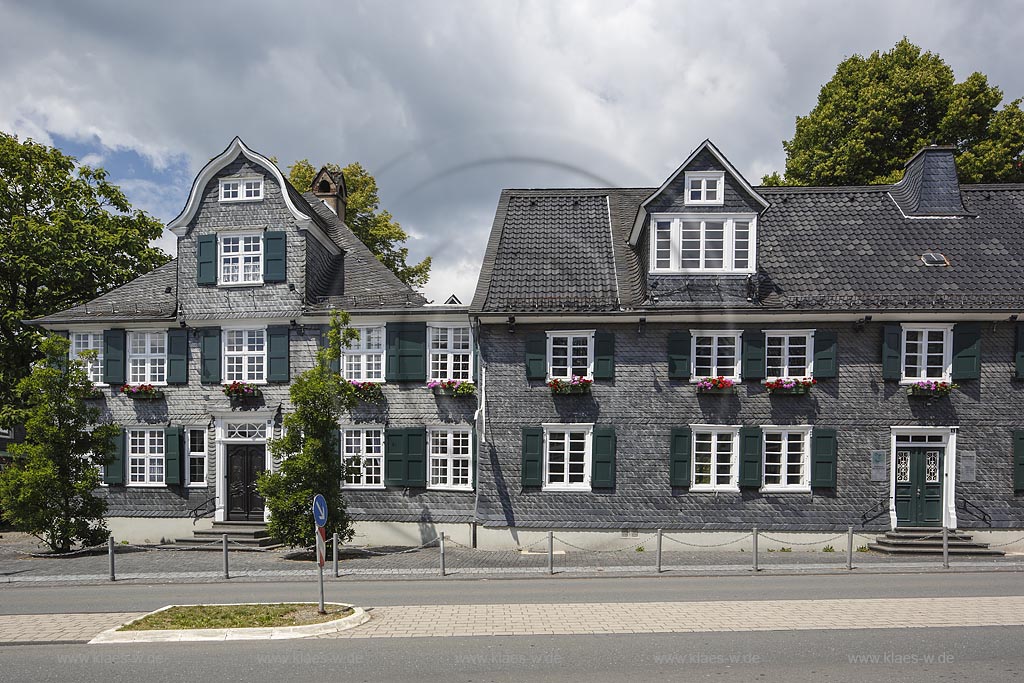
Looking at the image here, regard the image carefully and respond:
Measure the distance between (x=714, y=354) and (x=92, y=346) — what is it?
19.2 meters

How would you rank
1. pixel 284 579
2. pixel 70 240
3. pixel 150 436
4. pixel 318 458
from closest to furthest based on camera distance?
1. pixel 284 579
2. pixel 318 458
3. pixel 150 436
4. pixel 70 240

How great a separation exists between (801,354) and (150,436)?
19.6 meters

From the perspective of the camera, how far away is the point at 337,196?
30.0 meters

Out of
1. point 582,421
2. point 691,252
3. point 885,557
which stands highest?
point 691,252

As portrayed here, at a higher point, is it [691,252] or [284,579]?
[691,252]

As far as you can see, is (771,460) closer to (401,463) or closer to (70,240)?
(401,463)

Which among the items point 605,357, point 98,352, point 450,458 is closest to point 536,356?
point 605,357

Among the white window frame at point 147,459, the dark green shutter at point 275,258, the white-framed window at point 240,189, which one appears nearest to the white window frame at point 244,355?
the dark green shutter at point 275,258

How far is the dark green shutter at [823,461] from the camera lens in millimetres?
21062

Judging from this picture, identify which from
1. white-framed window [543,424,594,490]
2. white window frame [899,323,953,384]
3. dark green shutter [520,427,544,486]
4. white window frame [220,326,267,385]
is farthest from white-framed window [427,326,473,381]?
white window frame [899,323,953,384]

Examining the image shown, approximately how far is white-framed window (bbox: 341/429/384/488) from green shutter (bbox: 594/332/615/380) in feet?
22.1

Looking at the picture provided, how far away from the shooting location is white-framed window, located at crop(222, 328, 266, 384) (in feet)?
79.7

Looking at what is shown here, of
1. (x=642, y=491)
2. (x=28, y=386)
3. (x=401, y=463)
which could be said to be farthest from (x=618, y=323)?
(x=28, y=386)

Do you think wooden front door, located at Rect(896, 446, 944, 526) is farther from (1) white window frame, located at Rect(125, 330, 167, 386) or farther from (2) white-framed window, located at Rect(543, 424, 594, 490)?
(1) white window frame, located at Rect(125, 330, 167, 386)
